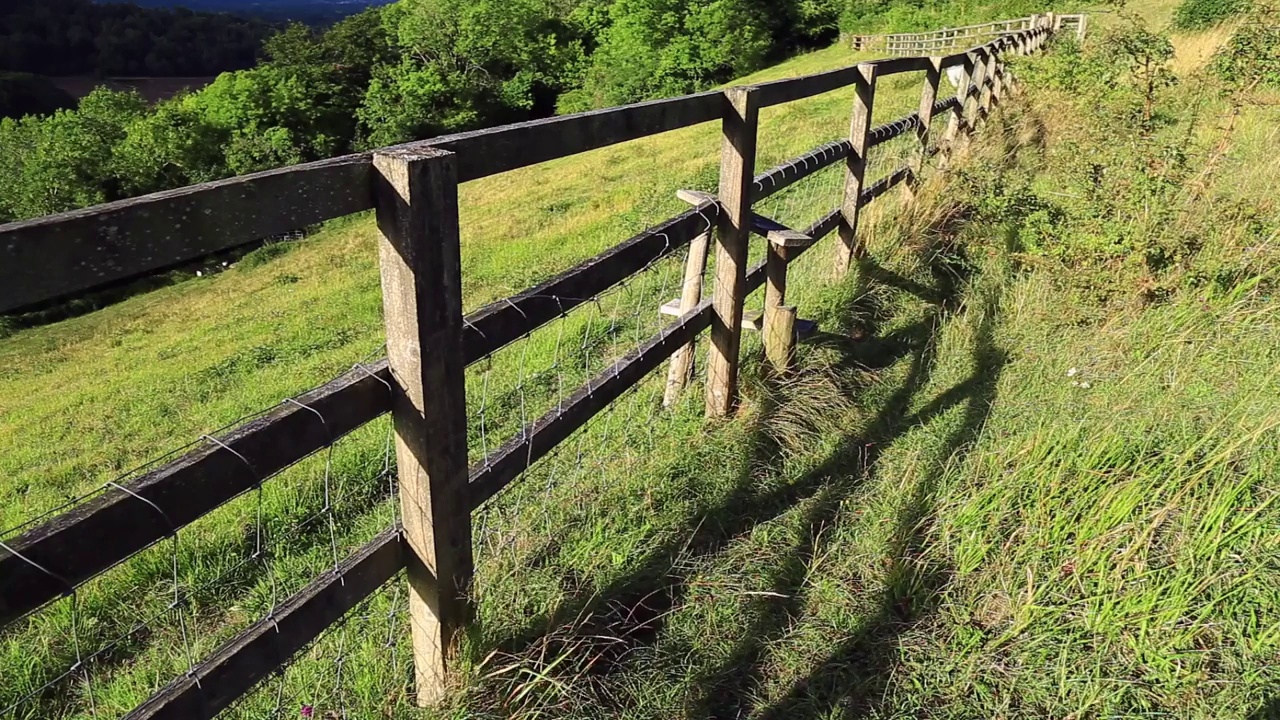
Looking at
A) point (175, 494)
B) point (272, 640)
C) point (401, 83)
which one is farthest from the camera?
point (401, 83)

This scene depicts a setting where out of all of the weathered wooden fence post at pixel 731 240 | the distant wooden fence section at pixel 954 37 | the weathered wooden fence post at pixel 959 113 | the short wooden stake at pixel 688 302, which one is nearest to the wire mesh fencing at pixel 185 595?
the short wooden stake at pixel 688 302

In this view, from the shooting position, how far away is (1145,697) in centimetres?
252

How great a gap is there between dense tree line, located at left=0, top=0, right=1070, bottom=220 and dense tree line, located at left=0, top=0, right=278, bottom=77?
2617 inches

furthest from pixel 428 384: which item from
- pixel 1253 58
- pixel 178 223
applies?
pixel 1253 58

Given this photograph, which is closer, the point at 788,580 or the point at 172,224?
the point at 172,224

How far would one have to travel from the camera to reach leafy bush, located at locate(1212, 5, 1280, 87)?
5840 millimetres

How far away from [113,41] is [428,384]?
463 ft

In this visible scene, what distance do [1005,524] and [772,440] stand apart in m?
1.18

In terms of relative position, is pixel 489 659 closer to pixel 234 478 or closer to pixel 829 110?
pixel 234 478

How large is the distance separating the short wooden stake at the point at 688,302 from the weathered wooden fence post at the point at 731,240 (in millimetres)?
91

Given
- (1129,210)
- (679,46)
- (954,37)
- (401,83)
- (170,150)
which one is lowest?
(170,150)

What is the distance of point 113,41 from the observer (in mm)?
114688

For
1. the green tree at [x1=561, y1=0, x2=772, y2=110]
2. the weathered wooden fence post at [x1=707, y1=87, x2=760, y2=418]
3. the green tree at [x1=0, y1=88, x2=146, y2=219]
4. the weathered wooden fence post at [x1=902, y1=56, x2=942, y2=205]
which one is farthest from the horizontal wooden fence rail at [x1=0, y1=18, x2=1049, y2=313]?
the green tree at [x1=561, y1=0, x2=772, y2=110]

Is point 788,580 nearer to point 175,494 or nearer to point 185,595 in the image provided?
point 175,494
